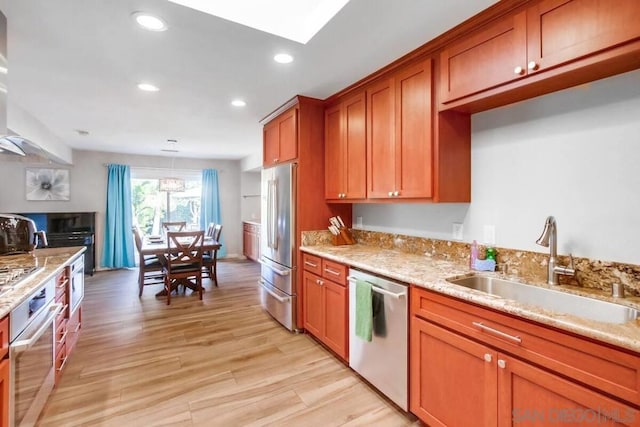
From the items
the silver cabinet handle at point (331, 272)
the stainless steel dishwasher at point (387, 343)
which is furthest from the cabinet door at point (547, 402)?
the silver cabinet handle at point (331, 272)

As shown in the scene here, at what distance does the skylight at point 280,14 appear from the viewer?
1.76 metres

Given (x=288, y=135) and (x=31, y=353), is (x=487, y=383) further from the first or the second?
(x=288, y=135)

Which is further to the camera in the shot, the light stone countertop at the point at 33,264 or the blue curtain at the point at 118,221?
the blue curtain at the point at 118,221

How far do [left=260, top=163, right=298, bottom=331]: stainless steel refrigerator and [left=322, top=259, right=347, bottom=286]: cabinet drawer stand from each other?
489mm

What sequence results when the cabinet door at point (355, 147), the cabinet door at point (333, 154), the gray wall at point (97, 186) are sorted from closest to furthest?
the cabinet door at point (355, 147) → the cabinet door at point (333, 154) → the gray wall at point (97, 186)

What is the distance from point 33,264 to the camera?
2123 mm

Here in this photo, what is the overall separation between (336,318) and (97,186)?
590cm

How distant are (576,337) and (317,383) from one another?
1.66 metres

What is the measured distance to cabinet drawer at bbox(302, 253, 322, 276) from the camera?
2.74 metres

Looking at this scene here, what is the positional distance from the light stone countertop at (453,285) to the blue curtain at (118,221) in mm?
4932

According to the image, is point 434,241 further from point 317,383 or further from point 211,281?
point 211,281

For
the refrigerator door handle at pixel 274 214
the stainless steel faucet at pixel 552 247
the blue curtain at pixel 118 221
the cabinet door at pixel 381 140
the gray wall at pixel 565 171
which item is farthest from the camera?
the blue curtain at pixel 118 221

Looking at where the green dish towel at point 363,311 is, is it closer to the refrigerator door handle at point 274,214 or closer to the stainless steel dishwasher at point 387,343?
the stainless steel dishwasher at point 387,343

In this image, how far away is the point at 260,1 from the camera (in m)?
1.90
